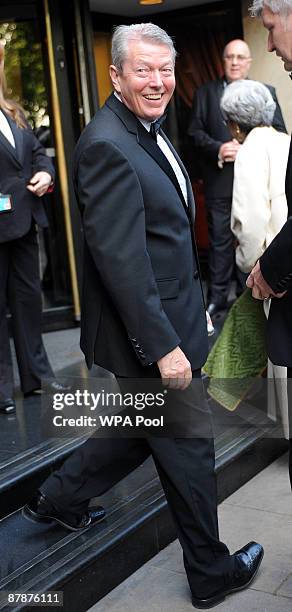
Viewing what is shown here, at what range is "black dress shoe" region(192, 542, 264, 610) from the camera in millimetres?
2916

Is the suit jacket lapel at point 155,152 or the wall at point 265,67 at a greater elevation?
the wall at point 265,67

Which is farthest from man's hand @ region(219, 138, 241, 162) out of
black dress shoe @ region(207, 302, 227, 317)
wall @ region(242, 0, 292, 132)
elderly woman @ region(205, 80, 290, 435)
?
elderly woman @ region(205, 80, 290, 435)

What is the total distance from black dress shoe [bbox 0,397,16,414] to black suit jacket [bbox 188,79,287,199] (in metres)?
2.61

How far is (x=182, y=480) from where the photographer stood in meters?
2.77

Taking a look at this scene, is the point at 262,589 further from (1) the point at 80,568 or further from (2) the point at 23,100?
(2) the point at 23,100

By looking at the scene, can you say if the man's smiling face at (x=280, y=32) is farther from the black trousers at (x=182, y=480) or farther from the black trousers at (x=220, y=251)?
the black trousers at (x=220, y=251)

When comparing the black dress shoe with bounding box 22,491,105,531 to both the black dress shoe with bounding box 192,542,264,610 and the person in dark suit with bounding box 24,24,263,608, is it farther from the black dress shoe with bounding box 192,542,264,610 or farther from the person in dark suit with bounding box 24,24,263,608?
the black dress shoe with bounding box 192,542,264,610

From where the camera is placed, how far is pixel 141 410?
9.56 ft

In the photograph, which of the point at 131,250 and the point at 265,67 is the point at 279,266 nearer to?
the point at 131,250

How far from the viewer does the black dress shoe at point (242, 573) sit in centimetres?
292

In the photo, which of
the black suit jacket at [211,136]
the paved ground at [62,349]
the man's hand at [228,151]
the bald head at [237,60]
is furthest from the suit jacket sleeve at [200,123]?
the paved ground at [62,349]

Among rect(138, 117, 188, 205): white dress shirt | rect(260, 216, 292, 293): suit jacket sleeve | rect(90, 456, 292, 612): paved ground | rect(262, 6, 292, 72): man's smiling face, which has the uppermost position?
rect(262, 6, 292, 72): man's smiling face

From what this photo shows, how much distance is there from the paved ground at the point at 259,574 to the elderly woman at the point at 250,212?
45 centimetres

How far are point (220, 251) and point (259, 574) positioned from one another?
133 inches
